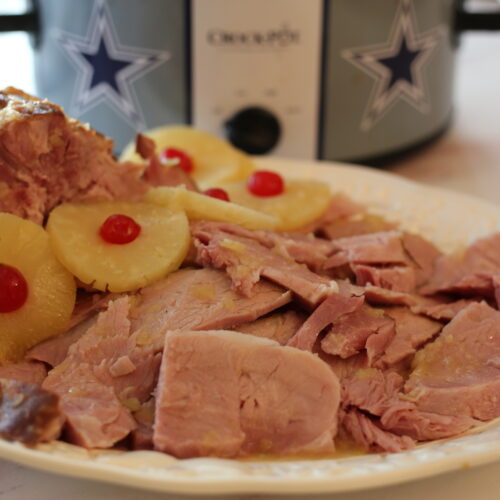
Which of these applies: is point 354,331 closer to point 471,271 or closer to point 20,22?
point 471,271

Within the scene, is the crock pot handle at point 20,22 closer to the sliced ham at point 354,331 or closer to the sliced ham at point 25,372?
the sliced ham at point 25,372

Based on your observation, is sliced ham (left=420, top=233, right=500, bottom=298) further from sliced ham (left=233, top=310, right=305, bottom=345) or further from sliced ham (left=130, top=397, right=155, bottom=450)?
sliced ham (left=130, top=397, right=155, bottom=450)

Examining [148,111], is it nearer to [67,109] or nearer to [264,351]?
[67,109]

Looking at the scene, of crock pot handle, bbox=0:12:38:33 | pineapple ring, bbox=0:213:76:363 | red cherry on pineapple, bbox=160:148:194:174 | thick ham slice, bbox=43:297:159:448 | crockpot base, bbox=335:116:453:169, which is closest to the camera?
thick ham slice, bbox=43:297:159:448

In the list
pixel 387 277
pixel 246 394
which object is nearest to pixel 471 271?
pixel 387 277

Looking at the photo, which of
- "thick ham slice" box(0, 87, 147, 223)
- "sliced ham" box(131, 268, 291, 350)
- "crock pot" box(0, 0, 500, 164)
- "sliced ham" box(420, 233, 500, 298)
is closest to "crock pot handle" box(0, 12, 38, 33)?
"crock pot" box(0, 0, 500, 164)

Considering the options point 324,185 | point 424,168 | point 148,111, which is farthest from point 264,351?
point 424,168

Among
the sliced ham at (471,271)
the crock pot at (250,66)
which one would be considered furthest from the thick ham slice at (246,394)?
the crock pot at (250,66)
